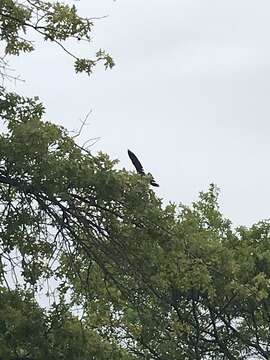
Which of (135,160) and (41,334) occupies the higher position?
(135,160)

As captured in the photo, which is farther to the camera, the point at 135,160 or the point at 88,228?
the point at 135,160

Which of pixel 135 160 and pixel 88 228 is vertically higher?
pixel 135 160

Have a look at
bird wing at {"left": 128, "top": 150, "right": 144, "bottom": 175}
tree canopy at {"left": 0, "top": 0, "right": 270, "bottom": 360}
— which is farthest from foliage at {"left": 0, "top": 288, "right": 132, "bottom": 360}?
bird wing at {"left": 128, "top": 150, "right": 144, "bottom": 175}

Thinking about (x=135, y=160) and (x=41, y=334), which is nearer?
(x=41, y=334)

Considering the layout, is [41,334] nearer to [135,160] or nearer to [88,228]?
[88,228]

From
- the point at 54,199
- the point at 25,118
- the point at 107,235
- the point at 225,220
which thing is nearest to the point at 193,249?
the point at 107,235

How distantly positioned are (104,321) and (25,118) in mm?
3683

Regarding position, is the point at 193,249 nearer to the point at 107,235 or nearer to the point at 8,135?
the point at 107,235

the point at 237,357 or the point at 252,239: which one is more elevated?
the point at 252,239

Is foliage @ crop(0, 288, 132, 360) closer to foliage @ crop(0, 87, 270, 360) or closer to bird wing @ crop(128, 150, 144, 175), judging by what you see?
foliage @ crop(0, 87, 270, 360)

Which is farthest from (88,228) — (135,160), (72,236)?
(135,160)

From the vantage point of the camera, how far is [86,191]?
8.23m

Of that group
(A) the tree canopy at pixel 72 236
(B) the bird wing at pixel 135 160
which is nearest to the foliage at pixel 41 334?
(A) the tree canopy at pixel 72 236

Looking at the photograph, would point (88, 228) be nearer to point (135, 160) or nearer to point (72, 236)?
point (72, 236)
